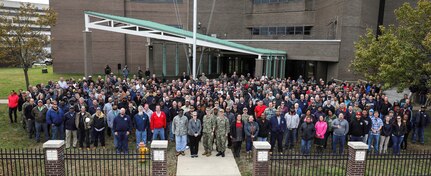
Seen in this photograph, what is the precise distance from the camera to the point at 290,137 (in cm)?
1172

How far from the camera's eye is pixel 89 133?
1172 centimetres

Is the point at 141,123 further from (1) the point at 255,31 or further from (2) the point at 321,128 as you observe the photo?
(1) the point at 255,31

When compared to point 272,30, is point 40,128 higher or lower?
lower

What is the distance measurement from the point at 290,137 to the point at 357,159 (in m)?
3.08

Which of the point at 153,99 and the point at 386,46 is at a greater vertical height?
the point at 386,46

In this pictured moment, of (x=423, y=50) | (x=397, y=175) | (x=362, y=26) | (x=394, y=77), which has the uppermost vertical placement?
(x=362, y=26)

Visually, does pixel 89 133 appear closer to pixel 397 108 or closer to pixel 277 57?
pixel 397 108

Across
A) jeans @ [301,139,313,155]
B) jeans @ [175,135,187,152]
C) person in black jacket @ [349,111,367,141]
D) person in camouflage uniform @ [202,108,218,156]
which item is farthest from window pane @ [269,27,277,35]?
jeans @ [175,135,187,152]

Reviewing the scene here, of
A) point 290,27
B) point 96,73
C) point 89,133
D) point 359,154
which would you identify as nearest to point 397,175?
point 359,154

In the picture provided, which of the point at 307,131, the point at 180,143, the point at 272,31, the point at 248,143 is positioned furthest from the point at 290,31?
the point at 180,143

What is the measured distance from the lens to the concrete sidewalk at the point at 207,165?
9555 millimetres

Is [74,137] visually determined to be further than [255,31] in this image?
No

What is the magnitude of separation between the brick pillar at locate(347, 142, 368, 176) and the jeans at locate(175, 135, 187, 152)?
5.10 meters

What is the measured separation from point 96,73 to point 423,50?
31791 mm
